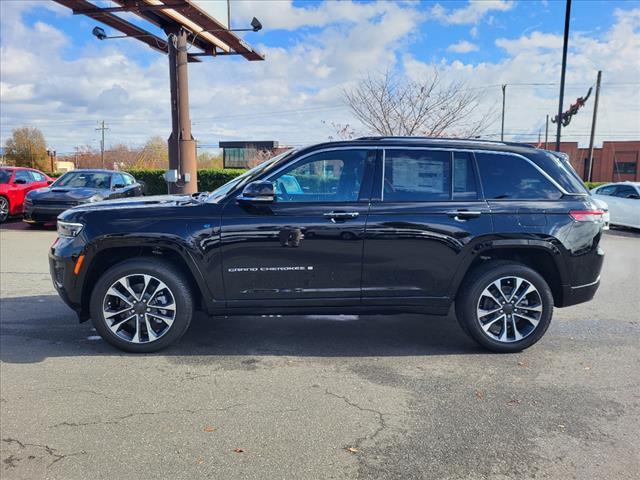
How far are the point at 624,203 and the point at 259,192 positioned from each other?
13905 mm

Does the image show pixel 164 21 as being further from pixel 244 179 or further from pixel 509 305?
pixel 509 305

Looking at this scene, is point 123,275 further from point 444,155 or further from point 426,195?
point 444,155

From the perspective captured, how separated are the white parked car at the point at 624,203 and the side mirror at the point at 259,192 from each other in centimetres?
1337

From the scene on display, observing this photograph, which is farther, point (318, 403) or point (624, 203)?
point (624, 203)

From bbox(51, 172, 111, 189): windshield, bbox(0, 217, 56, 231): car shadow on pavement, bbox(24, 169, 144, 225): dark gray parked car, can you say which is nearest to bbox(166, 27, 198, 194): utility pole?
bbox(24, 169, 144, 225): dark gray parked car

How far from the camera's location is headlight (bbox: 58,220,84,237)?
178 inches

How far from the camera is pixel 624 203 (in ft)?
48.1

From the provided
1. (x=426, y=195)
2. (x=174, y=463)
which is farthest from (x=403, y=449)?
(x=426, y=195)

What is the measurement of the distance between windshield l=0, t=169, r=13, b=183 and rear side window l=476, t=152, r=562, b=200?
14791 millimetres

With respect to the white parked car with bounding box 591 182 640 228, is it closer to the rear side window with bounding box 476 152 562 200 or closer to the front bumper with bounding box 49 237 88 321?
the rear side window with bounding box 476 152 562 200

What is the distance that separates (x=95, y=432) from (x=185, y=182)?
42.9ft

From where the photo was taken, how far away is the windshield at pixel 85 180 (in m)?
14.3

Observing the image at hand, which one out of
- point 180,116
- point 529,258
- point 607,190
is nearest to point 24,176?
point 180,116

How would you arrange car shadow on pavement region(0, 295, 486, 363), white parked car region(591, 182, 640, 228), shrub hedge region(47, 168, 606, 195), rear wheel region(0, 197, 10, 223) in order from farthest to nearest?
shrub hedge region(47, 168, 606, 195), rear wheel region(0, 197, 10, 223), white parked car region(591, 182, 640, 228), car shadow on pavement region(0, 295, 486, 363)
